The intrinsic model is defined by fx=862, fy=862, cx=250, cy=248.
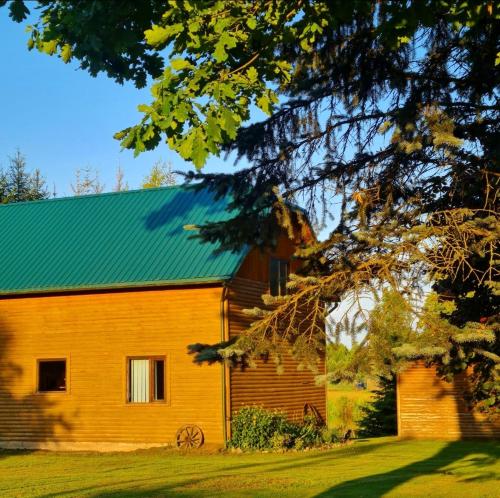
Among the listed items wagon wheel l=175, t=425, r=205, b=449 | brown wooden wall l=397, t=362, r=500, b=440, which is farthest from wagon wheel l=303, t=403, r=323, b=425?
wagon wheel l=175, t=425, r=205, b=449

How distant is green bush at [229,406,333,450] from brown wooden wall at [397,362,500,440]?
14.2 ft

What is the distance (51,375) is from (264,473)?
10337 mm

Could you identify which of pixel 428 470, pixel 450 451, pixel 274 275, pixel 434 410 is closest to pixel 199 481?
pixel 428 470

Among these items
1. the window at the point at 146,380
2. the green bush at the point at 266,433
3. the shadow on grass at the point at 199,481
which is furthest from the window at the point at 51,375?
the shadow on grass at the point at 199,481

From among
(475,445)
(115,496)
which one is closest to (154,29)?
(115,496)

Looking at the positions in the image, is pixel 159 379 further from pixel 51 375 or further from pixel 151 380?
pixel 51 375

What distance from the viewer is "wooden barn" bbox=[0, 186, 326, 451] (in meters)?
24.4

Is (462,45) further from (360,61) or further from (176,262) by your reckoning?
(176,262)

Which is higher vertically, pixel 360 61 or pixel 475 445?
pixel 360 61

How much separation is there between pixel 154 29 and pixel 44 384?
19.6 metres

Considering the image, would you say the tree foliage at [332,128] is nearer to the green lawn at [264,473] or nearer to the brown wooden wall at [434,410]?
the green lawn at [264,473]

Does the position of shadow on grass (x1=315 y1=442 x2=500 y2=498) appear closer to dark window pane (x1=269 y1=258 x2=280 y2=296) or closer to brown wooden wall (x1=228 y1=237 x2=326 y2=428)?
brown wooden wall (x1=228 y1=237 x2=326 y2=428)

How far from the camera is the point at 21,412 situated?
85.9 ft

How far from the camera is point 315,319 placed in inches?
459
